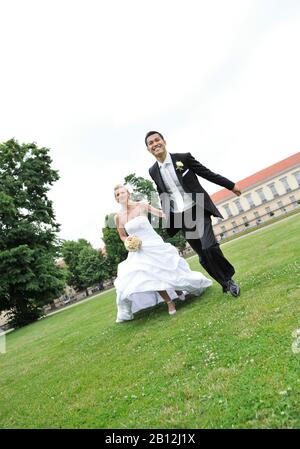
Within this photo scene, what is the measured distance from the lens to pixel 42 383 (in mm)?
6207

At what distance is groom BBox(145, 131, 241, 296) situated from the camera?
749 cm

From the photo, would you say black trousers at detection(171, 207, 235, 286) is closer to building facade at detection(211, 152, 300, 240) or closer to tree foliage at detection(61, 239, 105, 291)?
tree foliage at detection(61, 239, 105, 291)

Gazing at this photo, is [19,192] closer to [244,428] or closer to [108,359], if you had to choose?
[108,359]

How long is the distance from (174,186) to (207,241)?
4.26ft

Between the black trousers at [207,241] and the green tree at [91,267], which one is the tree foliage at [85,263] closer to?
the green tree at [91,267]

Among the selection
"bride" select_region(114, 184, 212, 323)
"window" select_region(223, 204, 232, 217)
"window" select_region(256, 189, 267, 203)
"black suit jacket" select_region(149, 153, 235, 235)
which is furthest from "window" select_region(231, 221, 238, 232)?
"black suit jacket" select_region(149, 153, 235, 235)

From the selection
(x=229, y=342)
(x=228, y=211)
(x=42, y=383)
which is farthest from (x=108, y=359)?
(x=228, y=211)

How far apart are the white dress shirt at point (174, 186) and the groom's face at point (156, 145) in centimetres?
17

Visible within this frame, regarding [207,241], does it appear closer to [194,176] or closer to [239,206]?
[194,176]

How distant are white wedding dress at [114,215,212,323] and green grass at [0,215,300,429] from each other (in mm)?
712

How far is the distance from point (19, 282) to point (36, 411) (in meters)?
28.0

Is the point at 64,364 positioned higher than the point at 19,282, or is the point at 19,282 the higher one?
the point at 19,282

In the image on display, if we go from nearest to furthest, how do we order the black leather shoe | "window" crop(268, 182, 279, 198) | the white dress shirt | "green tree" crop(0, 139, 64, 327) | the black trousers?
the black leather shoe < the black trousers < the white dress shirt < "green tree" crop(0, 139, 64, 327) < "window" crop(268, 182, 279, 198)

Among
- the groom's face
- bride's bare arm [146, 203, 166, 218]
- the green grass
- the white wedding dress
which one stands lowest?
the green grass
